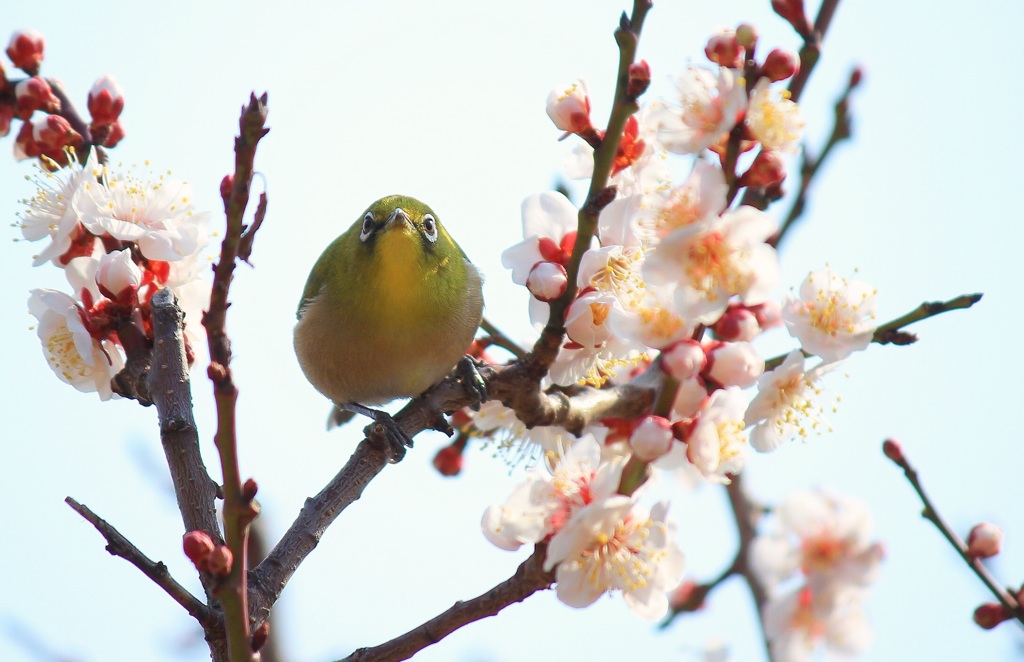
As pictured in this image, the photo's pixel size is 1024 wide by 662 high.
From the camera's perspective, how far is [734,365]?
2643 mm

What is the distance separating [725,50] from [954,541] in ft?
4.95

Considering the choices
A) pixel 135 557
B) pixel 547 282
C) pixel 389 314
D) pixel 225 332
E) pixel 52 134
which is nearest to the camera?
pixel 225 332

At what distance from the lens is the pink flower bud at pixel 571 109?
303 cm

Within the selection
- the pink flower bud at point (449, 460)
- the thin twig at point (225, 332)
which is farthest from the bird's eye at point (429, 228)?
the thin twig at point (225, 332)

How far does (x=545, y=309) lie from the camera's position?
3.17 meters

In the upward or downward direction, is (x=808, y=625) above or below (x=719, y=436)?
below

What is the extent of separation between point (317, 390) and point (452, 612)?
2.54 meters

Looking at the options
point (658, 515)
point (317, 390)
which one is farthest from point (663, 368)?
point (317, 390)

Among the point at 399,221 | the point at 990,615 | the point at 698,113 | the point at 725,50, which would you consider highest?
the point at 399,221

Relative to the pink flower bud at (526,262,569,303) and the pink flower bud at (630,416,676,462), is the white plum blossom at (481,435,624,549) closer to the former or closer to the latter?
the pink flower bud at (630,416,676,462)

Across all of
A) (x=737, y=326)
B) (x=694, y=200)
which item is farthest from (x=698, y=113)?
(x=737, y=326)

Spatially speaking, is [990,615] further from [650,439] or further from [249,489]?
[249,489]

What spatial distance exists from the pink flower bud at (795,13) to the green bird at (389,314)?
6.80 ft

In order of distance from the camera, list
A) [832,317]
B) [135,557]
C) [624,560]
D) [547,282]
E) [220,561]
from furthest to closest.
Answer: [547,282] → [832,317] → [624,560] → [135,557] → [220,561]
